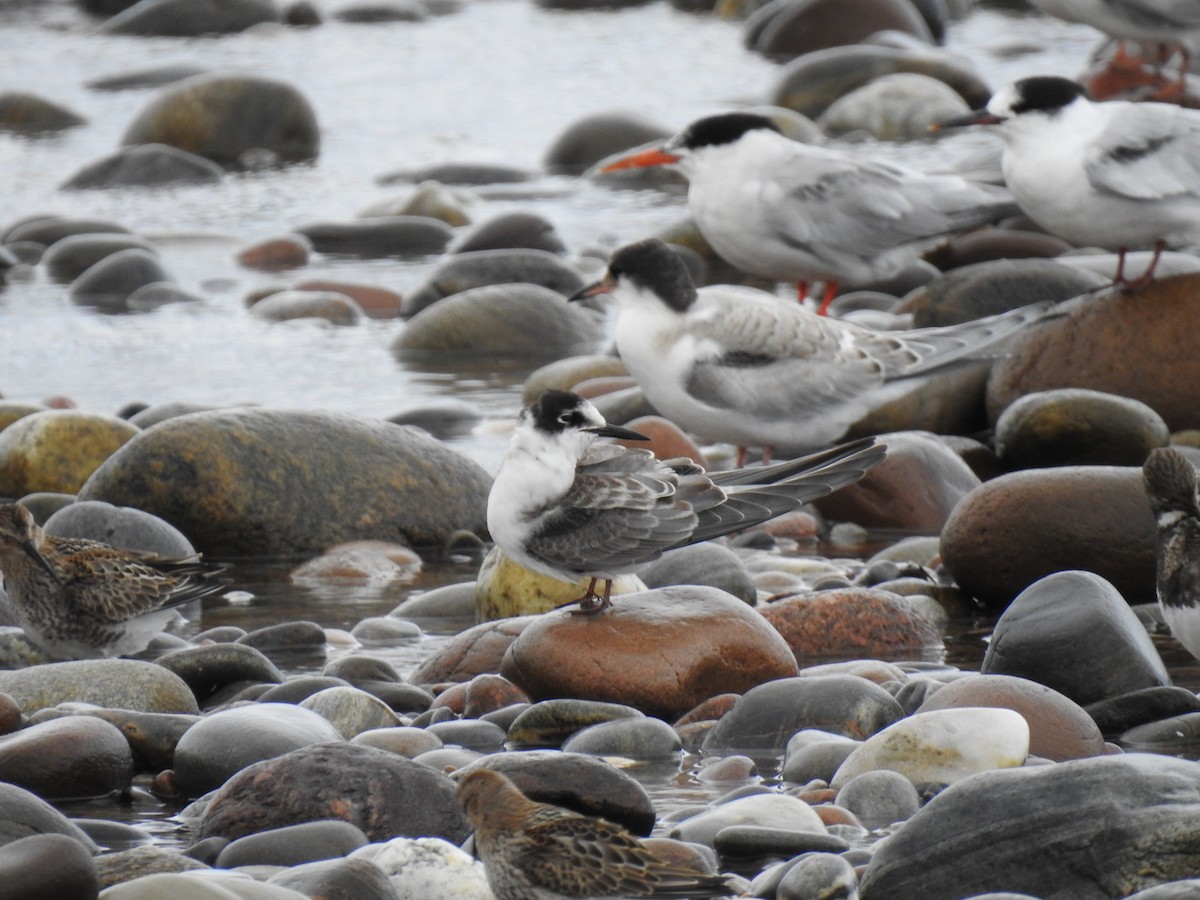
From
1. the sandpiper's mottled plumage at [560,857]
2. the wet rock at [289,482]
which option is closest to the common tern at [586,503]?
the sandpiper's mottled plumage at [560,857]

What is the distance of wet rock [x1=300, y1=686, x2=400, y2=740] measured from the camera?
5.07 m

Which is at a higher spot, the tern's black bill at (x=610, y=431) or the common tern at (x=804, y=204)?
the tern's black bill at (x=610, y=431)

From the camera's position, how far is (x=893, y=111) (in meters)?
17.0

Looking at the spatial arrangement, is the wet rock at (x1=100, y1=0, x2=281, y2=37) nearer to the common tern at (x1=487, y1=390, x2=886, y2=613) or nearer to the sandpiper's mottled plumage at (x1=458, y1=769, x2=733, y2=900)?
the common tern at (x1=487, y1=390, x2=886, y2=613)

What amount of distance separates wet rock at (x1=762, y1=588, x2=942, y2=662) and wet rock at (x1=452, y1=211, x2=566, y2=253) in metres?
7.31

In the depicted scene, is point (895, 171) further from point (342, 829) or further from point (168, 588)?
point (342, 829)

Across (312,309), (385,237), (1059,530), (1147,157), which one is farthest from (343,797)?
(385,237)

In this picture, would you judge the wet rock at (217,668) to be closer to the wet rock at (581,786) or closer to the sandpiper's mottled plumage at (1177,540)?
the wet rock at (581,786)

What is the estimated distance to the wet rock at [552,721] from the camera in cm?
508

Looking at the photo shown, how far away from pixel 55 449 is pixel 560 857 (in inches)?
198

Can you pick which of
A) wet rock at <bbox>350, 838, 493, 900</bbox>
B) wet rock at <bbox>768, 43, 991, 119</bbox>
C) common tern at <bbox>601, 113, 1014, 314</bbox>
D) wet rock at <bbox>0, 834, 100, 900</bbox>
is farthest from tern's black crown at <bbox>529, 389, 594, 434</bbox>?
wet rock at <bbox>768, 43, 991, 119</bbox>

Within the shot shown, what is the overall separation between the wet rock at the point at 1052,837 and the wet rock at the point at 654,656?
1.56 m

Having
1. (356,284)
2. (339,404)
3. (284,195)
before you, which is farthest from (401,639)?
(284,195)

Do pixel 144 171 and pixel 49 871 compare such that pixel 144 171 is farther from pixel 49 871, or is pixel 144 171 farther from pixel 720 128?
pixel 49 871
